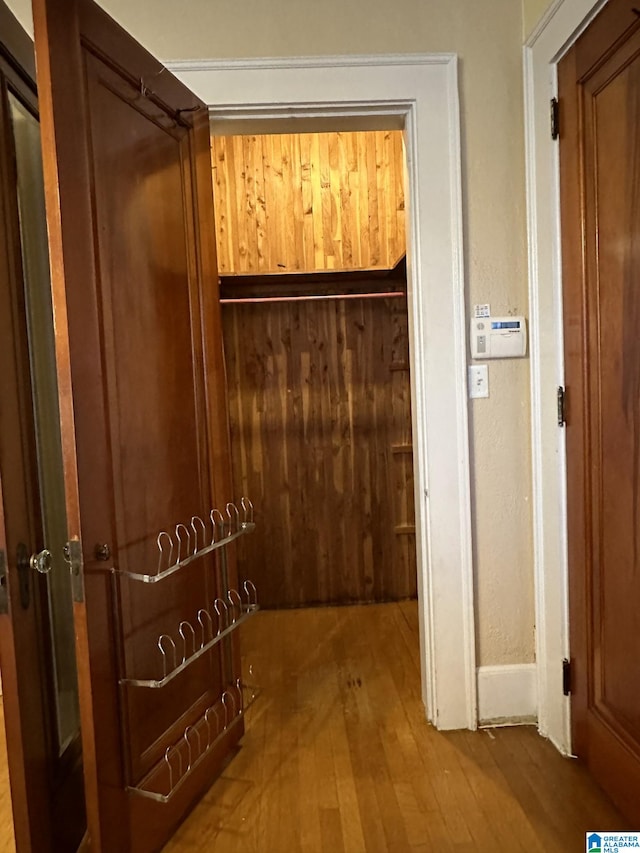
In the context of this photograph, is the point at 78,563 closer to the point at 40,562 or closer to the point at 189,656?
the point at 40,562

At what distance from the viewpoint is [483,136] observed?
81.3 inches

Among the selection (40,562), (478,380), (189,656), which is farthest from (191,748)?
(478,380)

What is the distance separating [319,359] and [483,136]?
157 cm

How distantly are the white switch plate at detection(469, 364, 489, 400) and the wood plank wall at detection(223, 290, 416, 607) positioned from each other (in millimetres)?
1287

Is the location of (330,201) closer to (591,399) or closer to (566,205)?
(566,205)

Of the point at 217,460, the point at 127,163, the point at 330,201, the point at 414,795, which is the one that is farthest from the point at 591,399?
the point at 330,201

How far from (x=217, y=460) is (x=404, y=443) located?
1.67 m

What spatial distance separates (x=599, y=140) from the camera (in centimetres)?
167

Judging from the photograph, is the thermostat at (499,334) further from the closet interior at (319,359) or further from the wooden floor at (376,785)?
the wooden floor at (376,785)

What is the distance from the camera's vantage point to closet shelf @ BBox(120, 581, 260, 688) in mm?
1659

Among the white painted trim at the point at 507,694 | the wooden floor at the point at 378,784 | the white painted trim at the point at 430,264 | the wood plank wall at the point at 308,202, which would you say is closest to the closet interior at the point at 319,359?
the wood plank wall at the point at 308,202

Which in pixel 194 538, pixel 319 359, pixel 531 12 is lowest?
pixel 194 538

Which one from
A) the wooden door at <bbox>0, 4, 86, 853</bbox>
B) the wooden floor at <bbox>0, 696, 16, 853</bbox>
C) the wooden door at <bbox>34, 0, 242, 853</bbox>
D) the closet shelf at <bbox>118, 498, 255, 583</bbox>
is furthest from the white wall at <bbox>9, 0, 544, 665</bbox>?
the wooden floor at <bbox>0, 696, 16, 853</bbox>

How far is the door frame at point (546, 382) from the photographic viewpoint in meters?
1.95
